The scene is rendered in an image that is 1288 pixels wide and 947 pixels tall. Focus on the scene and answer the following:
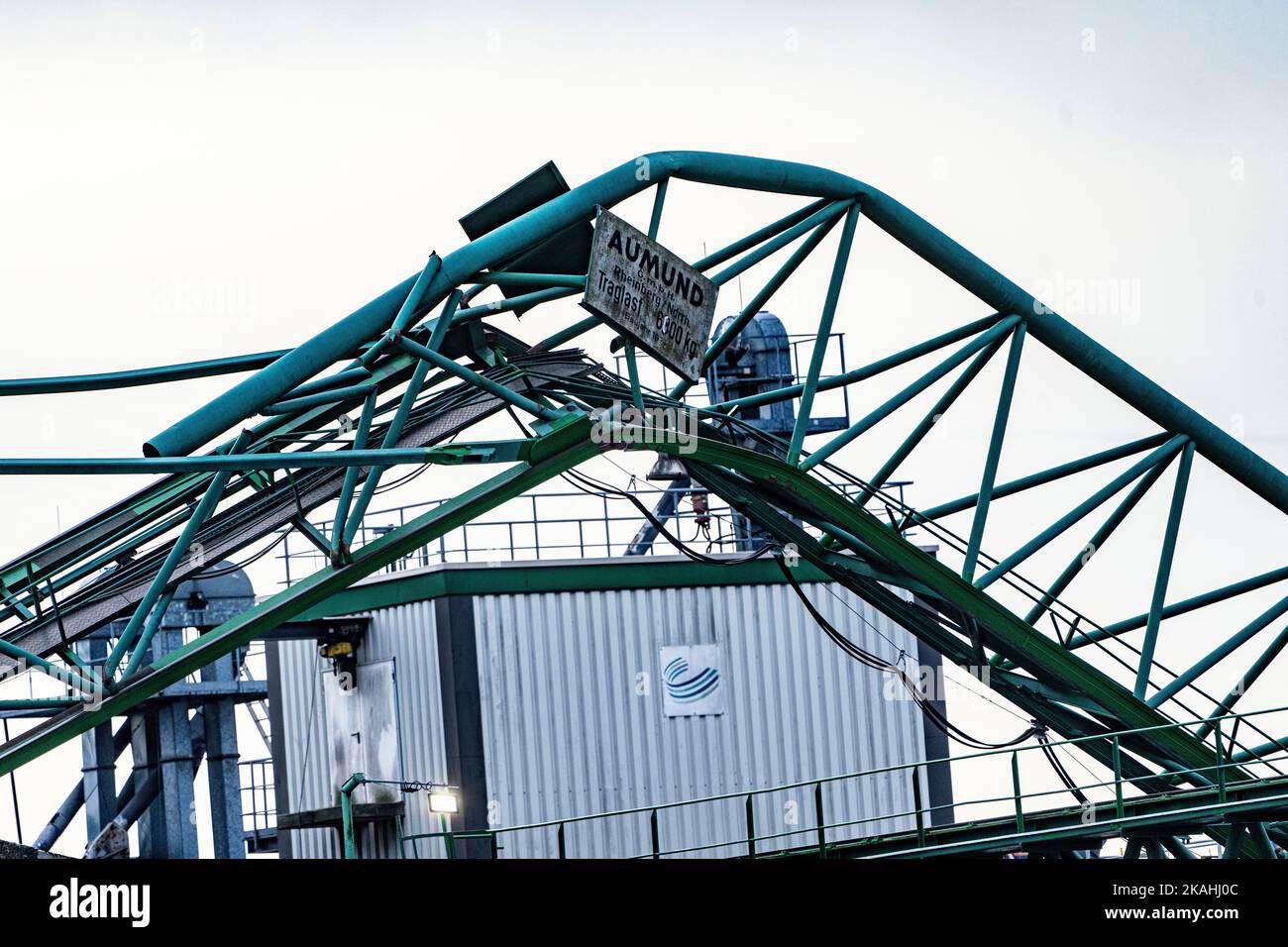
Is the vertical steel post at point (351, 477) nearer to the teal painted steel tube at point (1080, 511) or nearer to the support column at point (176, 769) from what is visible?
the teal painted steel tube at point (1080, 511)

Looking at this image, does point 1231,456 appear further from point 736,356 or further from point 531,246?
point 736,356

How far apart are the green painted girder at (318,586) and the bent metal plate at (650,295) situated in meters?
1.10

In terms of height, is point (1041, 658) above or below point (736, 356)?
below

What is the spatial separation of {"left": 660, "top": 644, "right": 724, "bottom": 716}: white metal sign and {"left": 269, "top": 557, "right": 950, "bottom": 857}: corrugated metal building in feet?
0.08

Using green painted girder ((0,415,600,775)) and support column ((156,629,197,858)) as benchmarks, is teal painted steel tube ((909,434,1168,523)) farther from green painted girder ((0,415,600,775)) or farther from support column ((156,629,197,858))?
support column ((156,629,197,858))

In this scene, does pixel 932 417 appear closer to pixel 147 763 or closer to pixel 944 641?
pixel 944 641

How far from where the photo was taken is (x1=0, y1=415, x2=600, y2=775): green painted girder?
1565 centimetres

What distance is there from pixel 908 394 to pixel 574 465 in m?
4.69

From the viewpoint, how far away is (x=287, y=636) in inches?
1064

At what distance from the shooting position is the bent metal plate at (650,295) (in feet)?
50.1

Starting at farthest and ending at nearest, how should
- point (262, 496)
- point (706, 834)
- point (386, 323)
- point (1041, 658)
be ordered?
point (706, 834) < point (1041, 658) < point (262, 496) < point (386, 323)

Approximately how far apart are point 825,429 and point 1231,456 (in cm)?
1388
